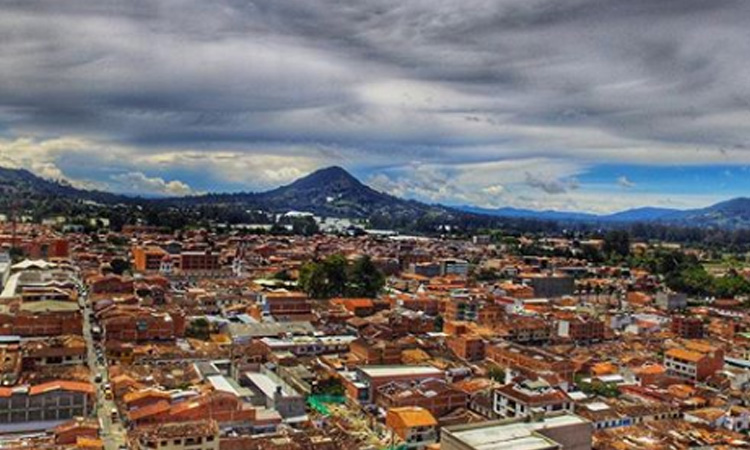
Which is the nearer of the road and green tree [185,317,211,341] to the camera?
the road

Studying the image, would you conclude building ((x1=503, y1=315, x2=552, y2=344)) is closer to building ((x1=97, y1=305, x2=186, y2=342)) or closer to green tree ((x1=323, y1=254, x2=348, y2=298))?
green tree ((x1=323, y1=254, x2=348, y2=298))

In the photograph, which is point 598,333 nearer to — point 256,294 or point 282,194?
point 256,294

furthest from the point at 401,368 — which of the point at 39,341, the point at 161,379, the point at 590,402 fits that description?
the point at 39,341

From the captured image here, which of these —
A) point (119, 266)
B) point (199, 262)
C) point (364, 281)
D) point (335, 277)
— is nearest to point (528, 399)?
point (335, 277)

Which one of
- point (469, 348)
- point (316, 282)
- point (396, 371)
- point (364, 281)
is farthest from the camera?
point (364, 281)

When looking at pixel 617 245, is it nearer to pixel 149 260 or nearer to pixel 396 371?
pixel 149 260

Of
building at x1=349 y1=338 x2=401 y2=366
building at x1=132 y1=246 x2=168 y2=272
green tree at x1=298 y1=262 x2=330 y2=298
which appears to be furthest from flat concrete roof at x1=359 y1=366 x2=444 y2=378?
building at x1=132 y1=246 x2=168 y2=272

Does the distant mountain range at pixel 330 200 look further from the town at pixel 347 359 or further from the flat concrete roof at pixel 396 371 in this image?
the flat concrete roof at pixel 396 371
